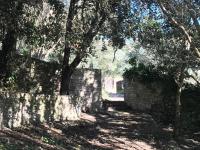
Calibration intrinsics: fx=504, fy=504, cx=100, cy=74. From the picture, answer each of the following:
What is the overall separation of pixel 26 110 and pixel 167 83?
11.7 metres

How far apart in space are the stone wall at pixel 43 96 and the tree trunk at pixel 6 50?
2.80 ft

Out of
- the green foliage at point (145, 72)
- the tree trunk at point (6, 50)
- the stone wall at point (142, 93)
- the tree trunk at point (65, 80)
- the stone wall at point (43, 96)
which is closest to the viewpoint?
the stone wall at point (43, 96)

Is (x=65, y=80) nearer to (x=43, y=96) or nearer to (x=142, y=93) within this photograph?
(x=43, y=96)

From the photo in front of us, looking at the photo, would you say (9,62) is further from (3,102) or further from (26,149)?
(26,149)

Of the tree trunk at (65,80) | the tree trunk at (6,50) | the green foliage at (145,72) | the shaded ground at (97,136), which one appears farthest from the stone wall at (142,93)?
the tree trunk at (6,50)

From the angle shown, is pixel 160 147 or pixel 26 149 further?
pixel 160 147

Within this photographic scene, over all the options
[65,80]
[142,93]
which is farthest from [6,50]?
[142,93]

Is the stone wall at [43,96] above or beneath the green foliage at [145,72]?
beneath

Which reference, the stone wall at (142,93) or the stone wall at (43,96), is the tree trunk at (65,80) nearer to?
the stone wall at (43,96)

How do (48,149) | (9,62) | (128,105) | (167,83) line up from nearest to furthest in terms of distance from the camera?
(48,149), (9,62), (167,83), (128,105)

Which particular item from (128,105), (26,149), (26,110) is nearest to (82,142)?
(26,110)

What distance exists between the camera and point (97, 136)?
66.8 ft

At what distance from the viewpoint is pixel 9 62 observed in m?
21.3

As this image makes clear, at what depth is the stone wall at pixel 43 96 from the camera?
1838 cm
